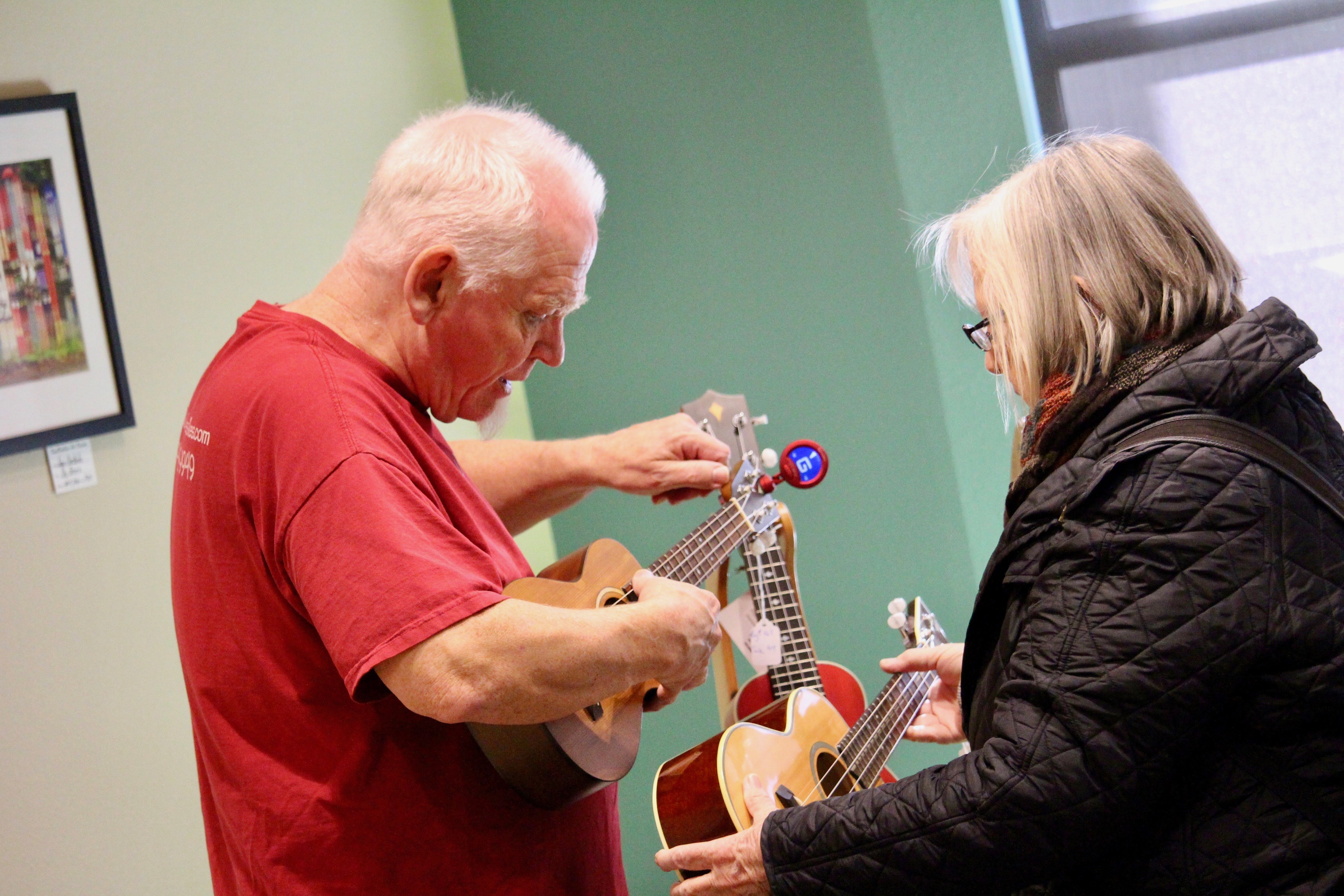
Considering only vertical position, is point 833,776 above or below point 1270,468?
below

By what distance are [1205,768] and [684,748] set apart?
196 cm

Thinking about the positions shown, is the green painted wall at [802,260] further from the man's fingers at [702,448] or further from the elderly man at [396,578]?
the elderly man at [396,578]

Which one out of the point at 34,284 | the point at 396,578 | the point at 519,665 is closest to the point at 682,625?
the point at 519,665

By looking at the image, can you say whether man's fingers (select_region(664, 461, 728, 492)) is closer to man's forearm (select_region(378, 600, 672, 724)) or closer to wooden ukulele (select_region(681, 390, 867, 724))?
wooden ukulele (select_region(681, 390, 867, 724))

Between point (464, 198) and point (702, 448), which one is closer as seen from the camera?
point (464, 198)

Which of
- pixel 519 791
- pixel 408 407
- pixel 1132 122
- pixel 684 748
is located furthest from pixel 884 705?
pixel 1132 122

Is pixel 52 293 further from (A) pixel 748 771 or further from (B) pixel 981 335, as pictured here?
(B) pixel 981 335

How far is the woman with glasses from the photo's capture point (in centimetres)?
99

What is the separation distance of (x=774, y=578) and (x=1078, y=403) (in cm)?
82

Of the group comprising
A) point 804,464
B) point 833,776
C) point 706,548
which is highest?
point 804,464

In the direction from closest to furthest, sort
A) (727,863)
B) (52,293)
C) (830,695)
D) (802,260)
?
(727,863) → (52,293) → (830,695) → (802,260)

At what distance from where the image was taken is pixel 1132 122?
2488mm

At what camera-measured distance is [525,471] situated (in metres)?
1.76

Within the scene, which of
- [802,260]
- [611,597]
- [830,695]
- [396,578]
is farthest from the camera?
[802,260]
